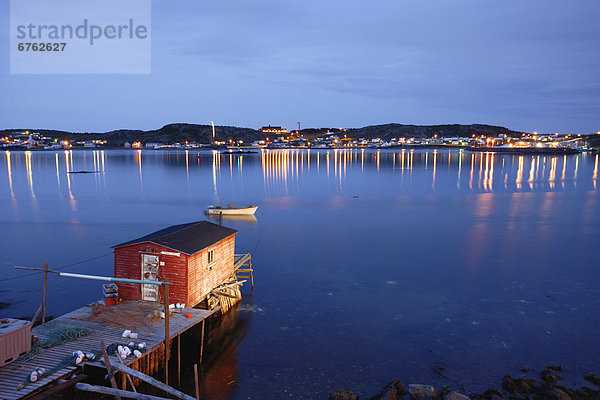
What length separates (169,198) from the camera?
70.2 meters

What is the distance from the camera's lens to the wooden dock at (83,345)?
42.6 feet

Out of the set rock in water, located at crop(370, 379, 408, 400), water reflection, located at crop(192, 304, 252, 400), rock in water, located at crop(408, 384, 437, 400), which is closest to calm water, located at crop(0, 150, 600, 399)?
water reflection, located at crop(192, 304, 252, 400)

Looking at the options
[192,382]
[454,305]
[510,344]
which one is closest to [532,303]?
[454,305]

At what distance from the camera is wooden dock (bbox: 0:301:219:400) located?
12992mm

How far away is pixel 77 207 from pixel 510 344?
187 feet

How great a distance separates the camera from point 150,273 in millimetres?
19688

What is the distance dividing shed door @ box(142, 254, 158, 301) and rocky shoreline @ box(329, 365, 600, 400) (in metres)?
9.41

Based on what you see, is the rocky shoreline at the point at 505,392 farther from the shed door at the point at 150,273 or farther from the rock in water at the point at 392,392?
the shed door at the point at 150,273

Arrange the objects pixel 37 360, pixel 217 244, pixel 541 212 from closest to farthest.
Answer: pixel 37 360 → pixel 217 244 → pixel 541 212

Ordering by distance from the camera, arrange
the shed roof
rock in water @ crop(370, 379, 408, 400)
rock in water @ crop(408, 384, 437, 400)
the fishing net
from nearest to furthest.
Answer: rock in water @ crop(370, 379, 408, 400)
rock in water @ crop(408, 384, 437, 400)
the fishing net
the shed roof

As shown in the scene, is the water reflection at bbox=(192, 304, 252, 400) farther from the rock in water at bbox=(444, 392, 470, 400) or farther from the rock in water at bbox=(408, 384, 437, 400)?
the rock in water at bbox=(444, 392, 470, 400)

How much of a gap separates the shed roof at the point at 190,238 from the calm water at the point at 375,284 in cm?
426

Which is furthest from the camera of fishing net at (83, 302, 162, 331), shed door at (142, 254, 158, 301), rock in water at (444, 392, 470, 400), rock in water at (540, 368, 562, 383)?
shed door at (142, 254, 158, 301)

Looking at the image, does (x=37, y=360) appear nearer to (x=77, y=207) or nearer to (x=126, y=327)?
(x=126, y=327)
